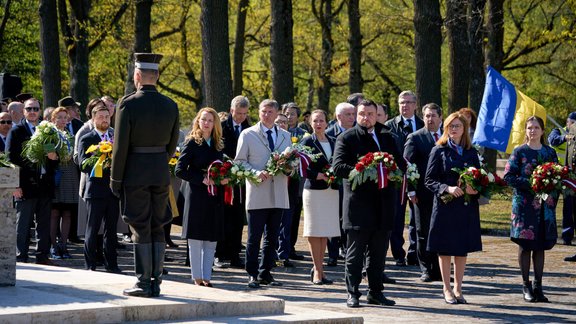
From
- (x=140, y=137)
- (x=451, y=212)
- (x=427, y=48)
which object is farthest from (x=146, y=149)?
(x=427, y=48)

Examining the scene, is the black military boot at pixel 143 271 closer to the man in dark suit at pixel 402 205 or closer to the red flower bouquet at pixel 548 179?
the red flower bouquet at pixel 548 179

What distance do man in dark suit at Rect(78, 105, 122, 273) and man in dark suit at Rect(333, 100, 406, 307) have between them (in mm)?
3406

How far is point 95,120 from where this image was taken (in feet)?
49.6

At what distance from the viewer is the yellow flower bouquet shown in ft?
46.9

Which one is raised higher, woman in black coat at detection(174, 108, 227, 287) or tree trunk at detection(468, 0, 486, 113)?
tree trunk at detection(468, 0, 486, 113)

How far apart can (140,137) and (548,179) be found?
498 cm

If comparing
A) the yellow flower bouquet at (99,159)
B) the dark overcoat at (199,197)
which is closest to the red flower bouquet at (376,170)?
the dark overcoat at (199,197)

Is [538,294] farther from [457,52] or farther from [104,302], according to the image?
[457,52]

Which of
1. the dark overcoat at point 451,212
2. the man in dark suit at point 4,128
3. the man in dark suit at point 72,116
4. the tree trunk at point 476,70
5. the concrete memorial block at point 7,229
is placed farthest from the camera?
the tree trunk at point 476,70

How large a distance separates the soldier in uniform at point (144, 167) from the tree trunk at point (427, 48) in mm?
11784

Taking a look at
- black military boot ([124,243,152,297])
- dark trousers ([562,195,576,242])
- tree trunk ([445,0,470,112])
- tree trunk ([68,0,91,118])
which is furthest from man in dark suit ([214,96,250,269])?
tree trunk ([68,0,91,118])

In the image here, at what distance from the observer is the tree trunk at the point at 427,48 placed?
21.9 m

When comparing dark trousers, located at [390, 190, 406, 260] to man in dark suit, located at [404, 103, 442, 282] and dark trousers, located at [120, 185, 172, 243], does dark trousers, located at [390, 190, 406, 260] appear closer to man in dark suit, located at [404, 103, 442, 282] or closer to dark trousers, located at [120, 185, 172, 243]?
man in dark suit, located at [404, 103, 442, 282]

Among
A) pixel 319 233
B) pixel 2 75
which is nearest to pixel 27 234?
pixel 319 233
